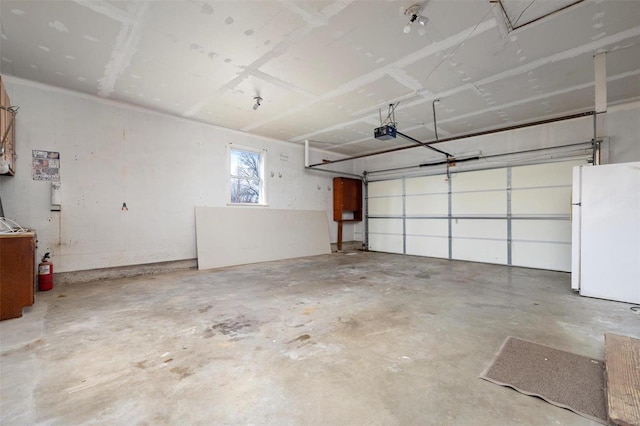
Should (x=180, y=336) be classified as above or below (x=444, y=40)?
below

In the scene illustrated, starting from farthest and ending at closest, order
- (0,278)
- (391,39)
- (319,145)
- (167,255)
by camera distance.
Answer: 1. (319,145)
2. (167,255)
3. (391,39)
4. (0,278)

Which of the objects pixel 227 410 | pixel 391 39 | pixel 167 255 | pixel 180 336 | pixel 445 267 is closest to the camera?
pixel 227 410

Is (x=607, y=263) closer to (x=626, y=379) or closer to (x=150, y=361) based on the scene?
(x=626, y=379)

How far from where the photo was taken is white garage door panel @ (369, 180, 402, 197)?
323 inches

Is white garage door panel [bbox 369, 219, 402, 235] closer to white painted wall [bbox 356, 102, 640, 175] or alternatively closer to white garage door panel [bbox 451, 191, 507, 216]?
white painted wall [bbox 356, 102, 640, 175]

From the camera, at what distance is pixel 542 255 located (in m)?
5.72

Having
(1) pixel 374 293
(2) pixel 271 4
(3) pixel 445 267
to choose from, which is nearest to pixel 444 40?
(2) pixel 271 4

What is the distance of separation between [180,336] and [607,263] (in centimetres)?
537

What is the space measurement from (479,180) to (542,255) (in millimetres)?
2084

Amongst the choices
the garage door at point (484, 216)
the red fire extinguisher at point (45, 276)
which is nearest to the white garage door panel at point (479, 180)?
the garage door at point (484, 216)

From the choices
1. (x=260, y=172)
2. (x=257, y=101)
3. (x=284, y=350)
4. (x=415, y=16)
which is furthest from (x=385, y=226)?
(x=284, y=350)

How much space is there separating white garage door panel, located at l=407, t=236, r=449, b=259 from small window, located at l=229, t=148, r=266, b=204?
4384mm

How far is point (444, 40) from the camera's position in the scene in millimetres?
3020

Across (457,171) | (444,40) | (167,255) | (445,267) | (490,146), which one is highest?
(444,40)
